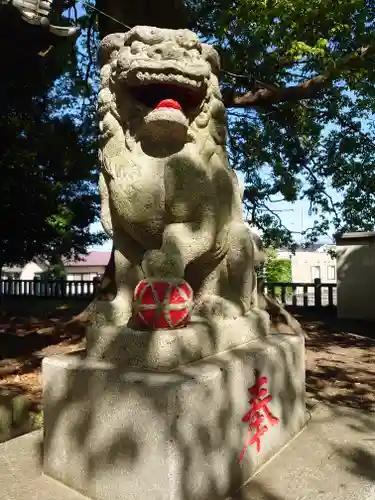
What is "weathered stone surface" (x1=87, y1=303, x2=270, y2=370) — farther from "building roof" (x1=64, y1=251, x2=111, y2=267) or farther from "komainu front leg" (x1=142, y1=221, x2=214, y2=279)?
"building roof" (x1=64, y1=251, x2=111, y2=267)

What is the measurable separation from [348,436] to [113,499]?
136 centimetres

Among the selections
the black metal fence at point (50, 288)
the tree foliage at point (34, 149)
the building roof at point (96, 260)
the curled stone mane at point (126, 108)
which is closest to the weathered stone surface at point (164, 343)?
the curled stone mane at point (126, 108)

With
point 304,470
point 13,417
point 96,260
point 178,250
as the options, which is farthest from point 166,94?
point 96,260

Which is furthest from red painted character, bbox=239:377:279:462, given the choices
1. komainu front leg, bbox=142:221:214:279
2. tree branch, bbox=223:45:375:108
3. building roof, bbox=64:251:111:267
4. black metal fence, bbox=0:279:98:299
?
building roof, bbox=64:251:111:267

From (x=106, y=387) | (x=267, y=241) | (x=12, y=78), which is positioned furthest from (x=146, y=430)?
(x=267, y=241)

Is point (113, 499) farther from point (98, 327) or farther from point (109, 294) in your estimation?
point (109, 294)

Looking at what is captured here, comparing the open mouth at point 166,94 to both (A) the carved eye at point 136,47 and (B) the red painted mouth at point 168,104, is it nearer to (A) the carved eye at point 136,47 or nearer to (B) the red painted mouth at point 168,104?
(B) the red painted mouth at point 168,104

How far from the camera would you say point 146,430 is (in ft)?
5.33

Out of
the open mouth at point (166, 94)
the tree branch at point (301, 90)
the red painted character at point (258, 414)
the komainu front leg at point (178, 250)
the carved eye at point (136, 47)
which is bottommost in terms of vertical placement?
the red painted character at point (258, 414)

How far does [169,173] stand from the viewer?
2.04 m

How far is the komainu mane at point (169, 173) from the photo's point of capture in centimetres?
203

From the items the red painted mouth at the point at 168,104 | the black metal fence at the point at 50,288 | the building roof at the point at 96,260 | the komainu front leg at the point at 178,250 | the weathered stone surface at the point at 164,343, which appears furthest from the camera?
the building roof at the point at 96,260

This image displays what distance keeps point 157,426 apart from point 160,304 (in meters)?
0.46

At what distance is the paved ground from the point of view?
1844 mm
